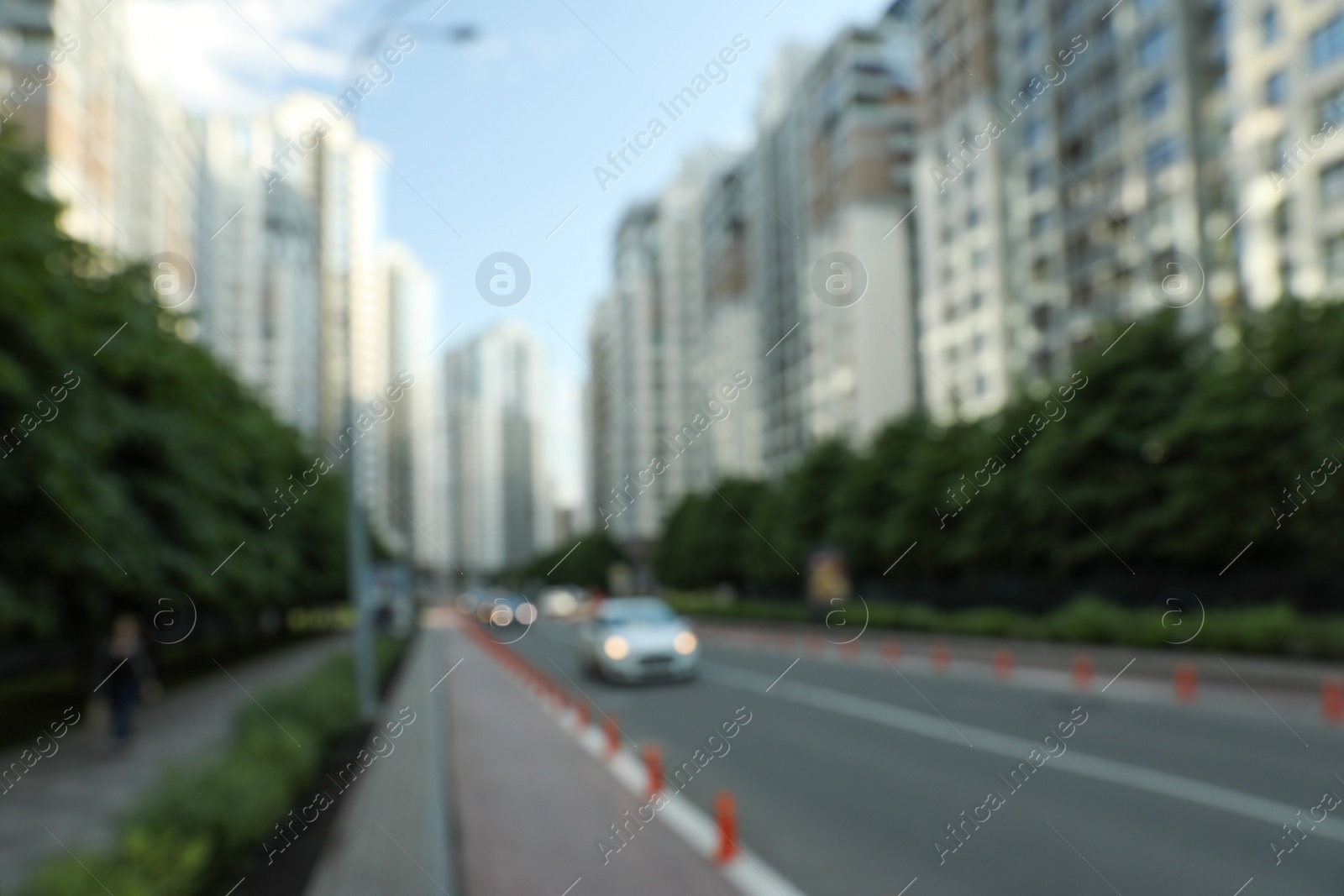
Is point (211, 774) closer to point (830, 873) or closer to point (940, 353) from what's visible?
point (830, 873)

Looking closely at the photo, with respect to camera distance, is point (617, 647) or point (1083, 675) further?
point (617, 647)

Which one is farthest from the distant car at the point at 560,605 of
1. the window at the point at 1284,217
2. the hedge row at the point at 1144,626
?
the window at the point at 1284,217

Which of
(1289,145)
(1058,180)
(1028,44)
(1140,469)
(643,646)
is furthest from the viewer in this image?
(1028,44)

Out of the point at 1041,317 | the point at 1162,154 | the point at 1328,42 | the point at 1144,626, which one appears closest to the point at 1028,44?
the point at 1162,154

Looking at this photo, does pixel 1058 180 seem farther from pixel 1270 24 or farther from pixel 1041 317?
pixel 1270 24

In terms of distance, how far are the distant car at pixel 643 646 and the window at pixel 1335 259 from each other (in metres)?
31.6

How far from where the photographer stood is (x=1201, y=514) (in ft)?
81.1

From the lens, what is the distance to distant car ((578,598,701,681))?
19.3 metres

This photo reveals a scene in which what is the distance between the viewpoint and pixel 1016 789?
9336 mm

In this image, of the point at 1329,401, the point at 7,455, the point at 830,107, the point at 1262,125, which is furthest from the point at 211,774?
the point at 830,107

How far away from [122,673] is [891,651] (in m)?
20.0

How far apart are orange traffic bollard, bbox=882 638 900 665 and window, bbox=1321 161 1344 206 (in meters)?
24.3

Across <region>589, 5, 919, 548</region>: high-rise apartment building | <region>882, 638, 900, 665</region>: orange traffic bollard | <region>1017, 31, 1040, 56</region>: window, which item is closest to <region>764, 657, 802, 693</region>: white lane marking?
<region>882, 638, 900, 665</region>: orange traffic bollard

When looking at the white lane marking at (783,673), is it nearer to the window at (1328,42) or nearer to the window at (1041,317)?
the window at (1328,42)
